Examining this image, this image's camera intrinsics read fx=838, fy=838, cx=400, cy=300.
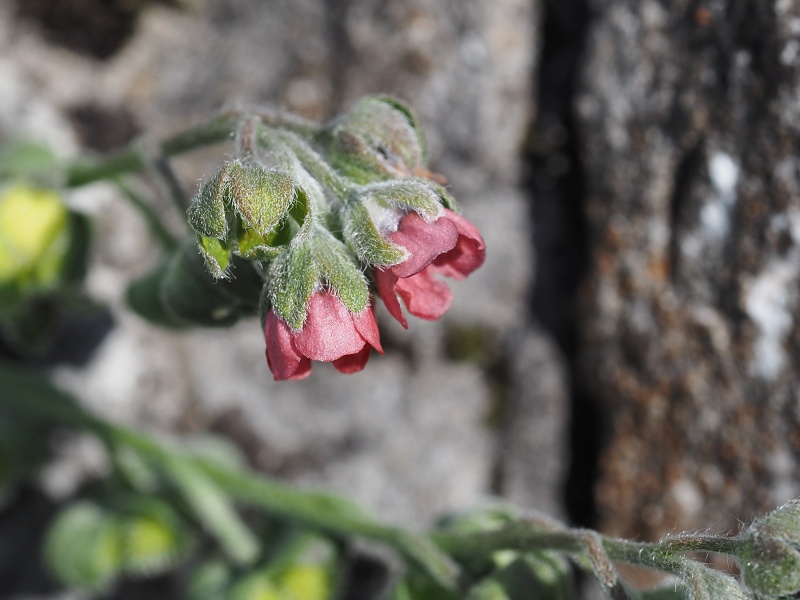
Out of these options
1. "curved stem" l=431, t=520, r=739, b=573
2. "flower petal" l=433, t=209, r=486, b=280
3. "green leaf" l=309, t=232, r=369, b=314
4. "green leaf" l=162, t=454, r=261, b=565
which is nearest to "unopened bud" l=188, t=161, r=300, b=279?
"green leaf" l=309, t=232, r=369, b=314


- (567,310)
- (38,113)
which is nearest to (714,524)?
(567,310)

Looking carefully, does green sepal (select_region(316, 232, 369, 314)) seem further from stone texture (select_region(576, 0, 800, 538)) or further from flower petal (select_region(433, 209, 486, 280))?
stone texture (select_region(576, 0, 800, 538))

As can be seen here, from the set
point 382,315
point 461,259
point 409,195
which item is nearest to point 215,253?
point 409,195

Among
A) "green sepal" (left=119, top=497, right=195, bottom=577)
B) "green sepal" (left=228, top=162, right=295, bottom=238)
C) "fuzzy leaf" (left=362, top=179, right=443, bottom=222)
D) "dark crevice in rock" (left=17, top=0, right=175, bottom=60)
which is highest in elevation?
"dark crevice in rock" (left=17, top=0, right=175, bottom=60)

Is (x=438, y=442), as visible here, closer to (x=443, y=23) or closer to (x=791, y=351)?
(x=791, y=351)

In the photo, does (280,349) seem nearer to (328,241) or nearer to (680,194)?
(328,241)

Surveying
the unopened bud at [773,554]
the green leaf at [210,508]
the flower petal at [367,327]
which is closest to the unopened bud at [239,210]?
the flower petal at [367,327]

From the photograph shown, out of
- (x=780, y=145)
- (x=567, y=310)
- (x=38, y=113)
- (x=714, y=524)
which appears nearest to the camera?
(x=780, y=145)
